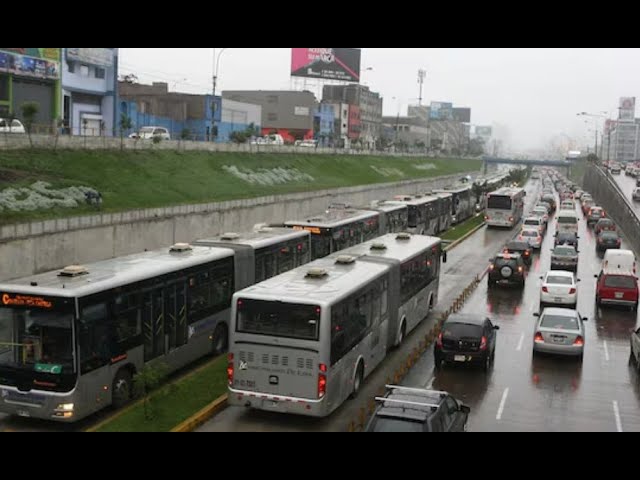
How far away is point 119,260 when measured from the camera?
19406 millimetres

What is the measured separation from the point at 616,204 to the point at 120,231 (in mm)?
57682

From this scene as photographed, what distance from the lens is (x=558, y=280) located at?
31359mm

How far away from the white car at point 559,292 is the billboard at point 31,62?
40925 mm

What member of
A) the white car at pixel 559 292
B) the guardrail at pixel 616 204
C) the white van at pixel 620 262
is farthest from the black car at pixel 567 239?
the white car at pixel 559 292

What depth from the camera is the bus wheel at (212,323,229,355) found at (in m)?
21.5

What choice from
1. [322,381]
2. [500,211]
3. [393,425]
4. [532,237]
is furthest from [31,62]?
[393,425]

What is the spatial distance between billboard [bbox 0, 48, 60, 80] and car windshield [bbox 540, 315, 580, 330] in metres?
44.5

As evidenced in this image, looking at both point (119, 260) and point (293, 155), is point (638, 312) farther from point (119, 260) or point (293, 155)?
point (293, 155)

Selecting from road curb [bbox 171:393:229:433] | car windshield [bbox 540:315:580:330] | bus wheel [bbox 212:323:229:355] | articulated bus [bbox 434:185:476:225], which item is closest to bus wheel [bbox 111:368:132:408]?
road curb [bbox 171:393:229:433]

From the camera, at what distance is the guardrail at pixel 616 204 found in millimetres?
55553

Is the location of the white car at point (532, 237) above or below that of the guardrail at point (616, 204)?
below

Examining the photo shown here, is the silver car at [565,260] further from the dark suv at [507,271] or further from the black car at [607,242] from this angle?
the black car at [607,242]

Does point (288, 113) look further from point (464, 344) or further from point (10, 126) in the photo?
point (464, 344)

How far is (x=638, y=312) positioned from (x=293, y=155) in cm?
4992
